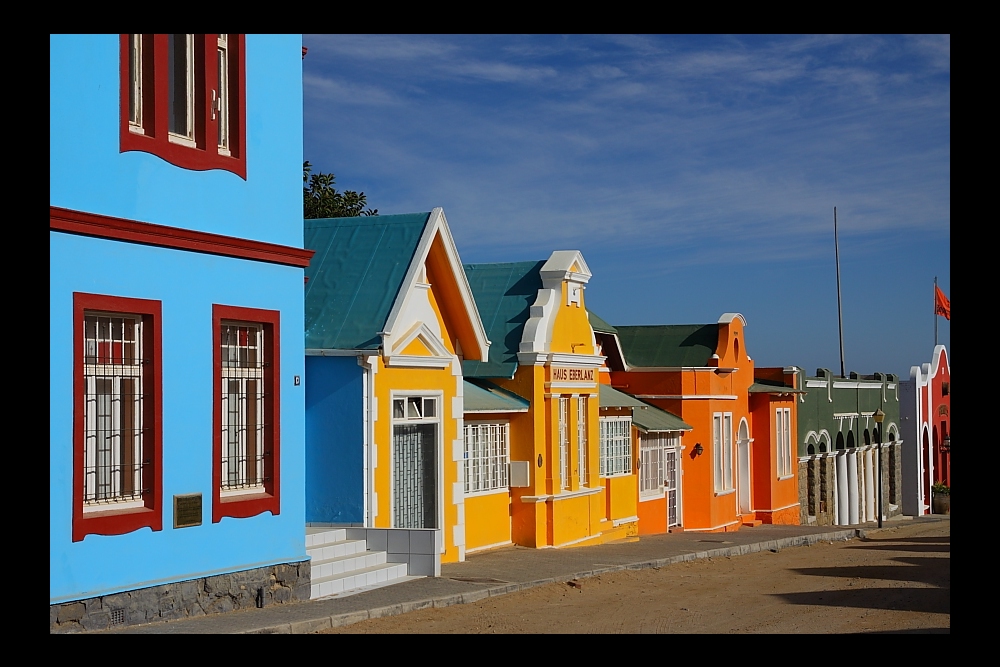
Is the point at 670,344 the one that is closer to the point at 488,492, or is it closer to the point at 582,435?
the point at 582,435

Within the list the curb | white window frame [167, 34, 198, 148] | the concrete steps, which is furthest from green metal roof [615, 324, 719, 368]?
white window frame [167, 34, 198, 148]

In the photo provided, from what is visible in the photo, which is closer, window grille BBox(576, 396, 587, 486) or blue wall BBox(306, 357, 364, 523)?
blue wall BBox(306, 357, 364, 523)

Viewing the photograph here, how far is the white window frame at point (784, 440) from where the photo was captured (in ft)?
115

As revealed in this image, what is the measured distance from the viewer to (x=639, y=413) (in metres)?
28.0

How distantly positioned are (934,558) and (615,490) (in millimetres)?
6875

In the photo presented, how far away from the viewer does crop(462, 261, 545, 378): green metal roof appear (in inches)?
864

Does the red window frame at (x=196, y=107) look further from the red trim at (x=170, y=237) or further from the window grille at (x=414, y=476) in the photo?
the window grille at (x=414, y=476)

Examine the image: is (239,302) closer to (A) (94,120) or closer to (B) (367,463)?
(A) (94,120)

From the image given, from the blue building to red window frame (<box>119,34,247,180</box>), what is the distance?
20mm

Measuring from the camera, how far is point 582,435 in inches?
926

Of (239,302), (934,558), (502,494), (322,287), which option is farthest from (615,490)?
(239,302)

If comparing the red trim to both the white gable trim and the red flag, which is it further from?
the red flag

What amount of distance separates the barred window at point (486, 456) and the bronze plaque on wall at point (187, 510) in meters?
8.70

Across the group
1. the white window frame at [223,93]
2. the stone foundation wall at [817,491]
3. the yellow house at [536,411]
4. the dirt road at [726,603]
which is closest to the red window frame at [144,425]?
the white window frame at [223,93]
